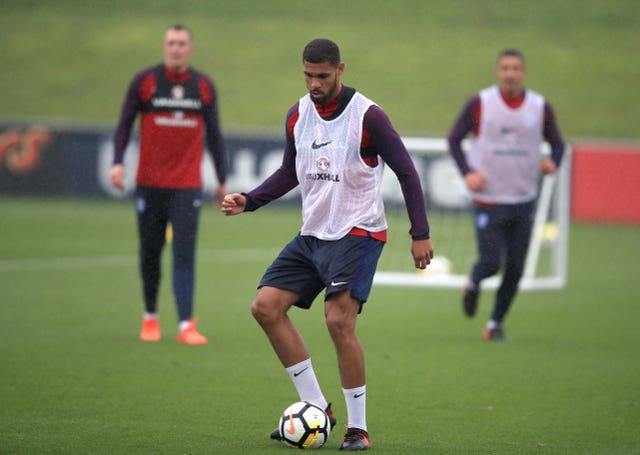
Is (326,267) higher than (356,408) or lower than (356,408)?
higher

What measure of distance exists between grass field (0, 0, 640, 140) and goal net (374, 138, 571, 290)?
36.0 feet

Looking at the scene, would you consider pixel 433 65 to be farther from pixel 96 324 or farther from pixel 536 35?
pixel 96 324

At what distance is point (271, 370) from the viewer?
338 inches

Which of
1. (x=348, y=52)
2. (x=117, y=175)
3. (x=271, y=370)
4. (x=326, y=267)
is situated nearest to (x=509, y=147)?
(x=271, y=370)

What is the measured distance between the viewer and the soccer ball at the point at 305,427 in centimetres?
611

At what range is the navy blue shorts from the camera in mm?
6215

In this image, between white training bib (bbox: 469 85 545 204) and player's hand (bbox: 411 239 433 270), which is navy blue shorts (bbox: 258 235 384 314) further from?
white training bib (bbox: 469 85 545 204)

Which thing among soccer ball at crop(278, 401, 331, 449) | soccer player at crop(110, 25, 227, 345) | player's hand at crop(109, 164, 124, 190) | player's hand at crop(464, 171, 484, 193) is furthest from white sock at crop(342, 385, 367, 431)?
player's hand at crop(464, 171, 484, 193)

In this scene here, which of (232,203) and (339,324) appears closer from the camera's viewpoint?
(339,324)

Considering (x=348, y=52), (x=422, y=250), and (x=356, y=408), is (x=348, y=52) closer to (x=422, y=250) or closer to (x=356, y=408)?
(x=422, y=250)

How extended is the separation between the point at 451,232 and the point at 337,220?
12.0 m

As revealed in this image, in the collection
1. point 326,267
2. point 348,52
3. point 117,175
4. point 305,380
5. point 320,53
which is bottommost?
point 305,380

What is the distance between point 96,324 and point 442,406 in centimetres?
424

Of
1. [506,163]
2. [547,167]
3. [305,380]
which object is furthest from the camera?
[506,163]
